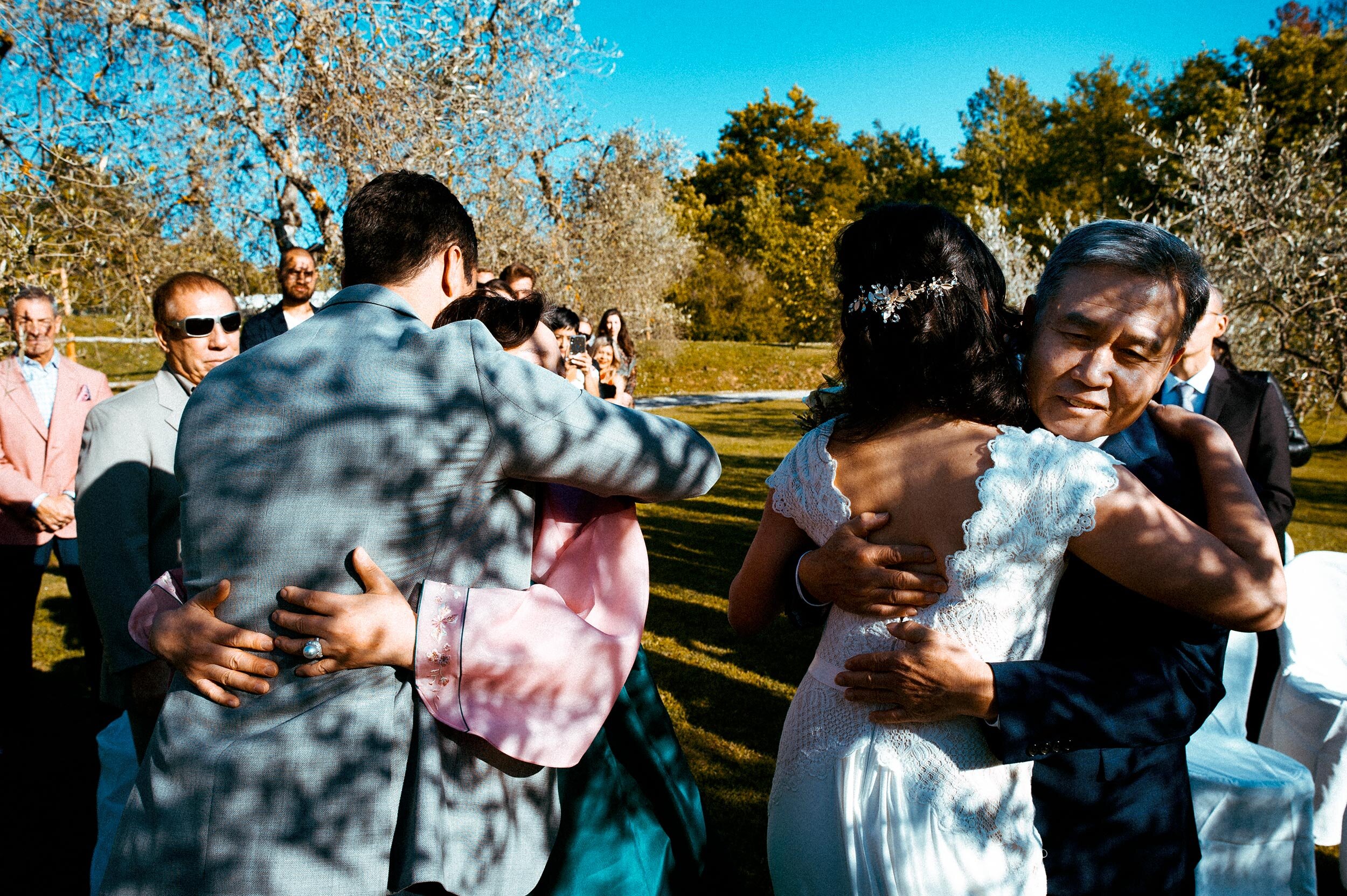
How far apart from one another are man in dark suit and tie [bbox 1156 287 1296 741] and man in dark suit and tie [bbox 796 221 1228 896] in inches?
120

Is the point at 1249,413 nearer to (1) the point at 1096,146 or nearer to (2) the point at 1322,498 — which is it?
(2) the point at 1322,498

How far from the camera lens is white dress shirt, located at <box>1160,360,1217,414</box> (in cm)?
429

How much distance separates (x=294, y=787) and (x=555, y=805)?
21.8 inches

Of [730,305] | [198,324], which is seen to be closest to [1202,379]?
[198,324]

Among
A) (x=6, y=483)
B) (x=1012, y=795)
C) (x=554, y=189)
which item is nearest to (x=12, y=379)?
(x=6, y=483)

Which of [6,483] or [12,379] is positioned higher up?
[12,379]

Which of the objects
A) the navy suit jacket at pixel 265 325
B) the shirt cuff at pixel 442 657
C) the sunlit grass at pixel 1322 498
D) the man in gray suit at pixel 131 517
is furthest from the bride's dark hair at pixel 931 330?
the sunlit grass at pixel 1322 498

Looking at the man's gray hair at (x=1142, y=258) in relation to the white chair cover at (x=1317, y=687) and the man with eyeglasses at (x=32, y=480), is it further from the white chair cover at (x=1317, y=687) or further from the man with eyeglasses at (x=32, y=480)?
the man with eyeglasses at (x=32, y=480)

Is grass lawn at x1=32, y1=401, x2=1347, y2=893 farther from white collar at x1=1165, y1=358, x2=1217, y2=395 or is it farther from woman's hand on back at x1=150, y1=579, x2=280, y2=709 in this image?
white collar at x1=1165, y1=358, x2=1217, y2=395

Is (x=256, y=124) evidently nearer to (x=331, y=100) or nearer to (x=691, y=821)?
(x=331, y=100)

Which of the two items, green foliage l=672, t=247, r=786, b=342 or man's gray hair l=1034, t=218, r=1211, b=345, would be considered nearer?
man's gray hair l=1034, t=218, r=1211, b=345

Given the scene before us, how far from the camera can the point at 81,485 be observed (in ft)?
8.98

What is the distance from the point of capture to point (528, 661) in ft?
5.15

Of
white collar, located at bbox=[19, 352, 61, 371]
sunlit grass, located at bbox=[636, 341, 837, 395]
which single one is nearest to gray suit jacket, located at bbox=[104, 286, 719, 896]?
white collar, located at bbox=[19, 352, 61, 371]
